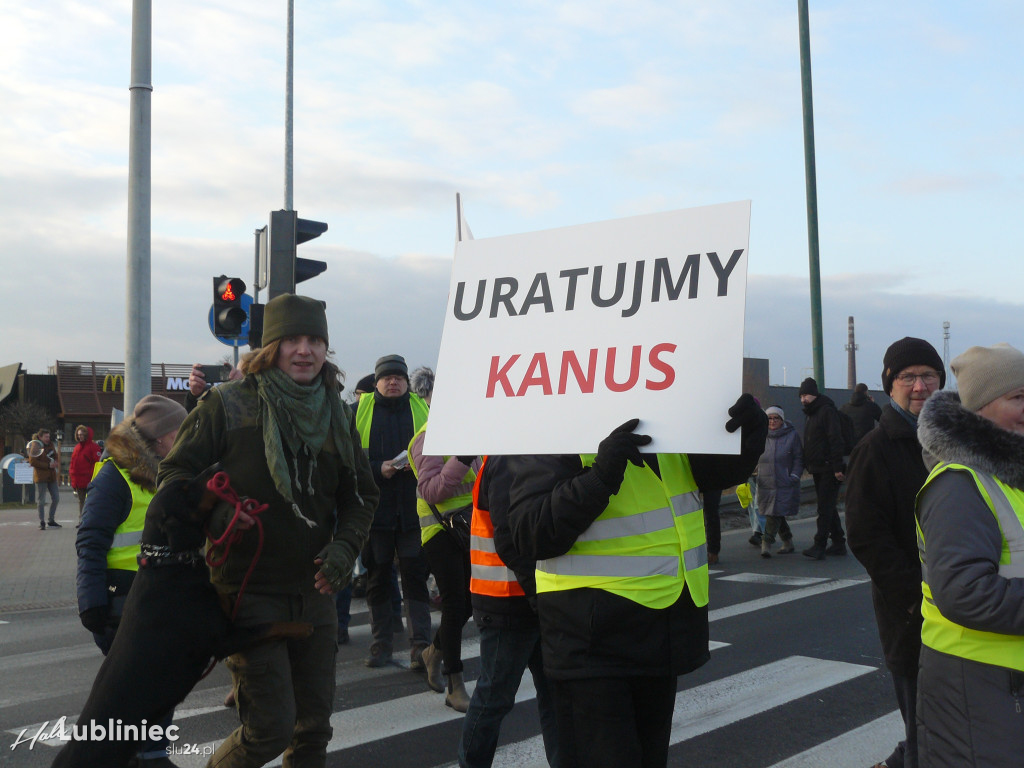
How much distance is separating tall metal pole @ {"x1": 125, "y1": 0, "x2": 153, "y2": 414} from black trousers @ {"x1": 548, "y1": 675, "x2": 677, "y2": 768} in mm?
6749

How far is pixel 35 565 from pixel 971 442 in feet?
41.3

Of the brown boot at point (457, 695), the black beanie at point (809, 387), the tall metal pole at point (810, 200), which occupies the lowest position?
the brown boot at point (457, 695)

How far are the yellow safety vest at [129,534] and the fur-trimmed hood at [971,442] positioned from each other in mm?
3041

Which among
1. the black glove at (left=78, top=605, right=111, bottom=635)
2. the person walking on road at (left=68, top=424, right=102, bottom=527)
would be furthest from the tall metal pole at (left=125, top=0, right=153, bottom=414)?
the person walking on road at (left=68, top=424, right=102, bottom=527)

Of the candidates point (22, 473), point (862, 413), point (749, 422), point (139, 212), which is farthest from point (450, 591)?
point (22, 473)

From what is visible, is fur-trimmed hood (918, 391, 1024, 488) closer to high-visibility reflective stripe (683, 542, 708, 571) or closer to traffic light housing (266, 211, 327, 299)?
high-visibility reflective stripe (683, 542, 708, 571)

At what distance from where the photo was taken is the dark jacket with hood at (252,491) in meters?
3.22

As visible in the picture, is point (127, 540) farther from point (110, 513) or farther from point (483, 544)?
point (483, 544)

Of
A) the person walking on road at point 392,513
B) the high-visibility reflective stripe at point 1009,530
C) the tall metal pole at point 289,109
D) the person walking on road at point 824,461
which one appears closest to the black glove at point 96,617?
the person walking on road at point 392,513

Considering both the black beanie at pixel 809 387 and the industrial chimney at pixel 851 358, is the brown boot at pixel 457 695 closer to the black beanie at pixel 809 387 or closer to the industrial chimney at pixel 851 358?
the black beanie at pixel 809 387

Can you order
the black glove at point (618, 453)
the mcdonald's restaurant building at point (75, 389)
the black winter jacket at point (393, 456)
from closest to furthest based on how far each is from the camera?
1. the black glove at point (618, 453)
2. the black winter jacket at point (393, 456)
3. the mcdonald's restaurant building at point (75, 389)

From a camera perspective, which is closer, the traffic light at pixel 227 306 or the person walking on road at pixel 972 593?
the person walking on road at pixel 972 593

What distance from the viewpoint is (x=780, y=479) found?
1124cm

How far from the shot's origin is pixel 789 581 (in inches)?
380
